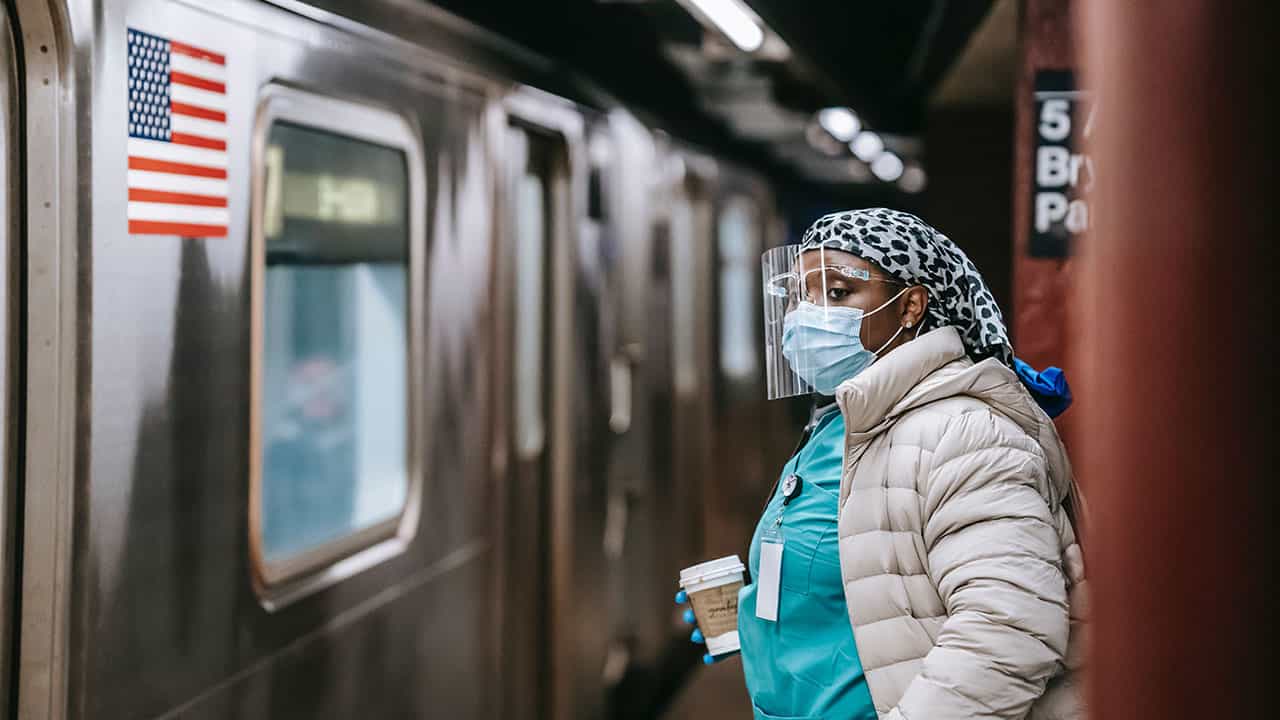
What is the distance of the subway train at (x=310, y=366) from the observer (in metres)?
1.78

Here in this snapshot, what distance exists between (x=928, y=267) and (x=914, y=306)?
0.19 ft

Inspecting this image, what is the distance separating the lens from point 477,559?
10.8 feet

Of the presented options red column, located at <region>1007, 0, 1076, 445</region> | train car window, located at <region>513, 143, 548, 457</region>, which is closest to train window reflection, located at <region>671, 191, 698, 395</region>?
train car window, located at <region>513, 143, 548, 457</region>

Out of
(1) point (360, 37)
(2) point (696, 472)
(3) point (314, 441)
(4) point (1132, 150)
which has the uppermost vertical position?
(1) point (360, 37)

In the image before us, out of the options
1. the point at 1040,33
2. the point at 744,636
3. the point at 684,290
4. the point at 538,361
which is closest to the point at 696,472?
the point at 684,290

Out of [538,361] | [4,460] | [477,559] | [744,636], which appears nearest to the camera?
[4,460]

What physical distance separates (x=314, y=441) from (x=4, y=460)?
0.89 m

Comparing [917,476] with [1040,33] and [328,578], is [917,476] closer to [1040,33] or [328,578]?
[328,578]

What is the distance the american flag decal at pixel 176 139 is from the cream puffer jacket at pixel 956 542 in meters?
1.09

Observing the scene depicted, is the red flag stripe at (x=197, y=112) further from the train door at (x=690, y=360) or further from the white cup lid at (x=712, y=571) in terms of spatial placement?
the train door at (x=690, y=360)

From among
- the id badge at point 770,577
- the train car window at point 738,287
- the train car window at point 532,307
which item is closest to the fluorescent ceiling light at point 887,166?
the train car window at point 738,287

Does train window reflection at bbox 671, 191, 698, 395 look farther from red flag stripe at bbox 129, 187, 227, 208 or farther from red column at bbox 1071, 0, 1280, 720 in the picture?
red column at bbox 1071, 0, 1280, 720

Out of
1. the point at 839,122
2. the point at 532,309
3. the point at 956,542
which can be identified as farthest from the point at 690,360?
the point at 956,542

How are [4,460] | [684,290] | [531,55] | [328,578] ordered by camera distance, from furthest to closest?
[684,290]
[531,55]
[328,578]
[4,460]
